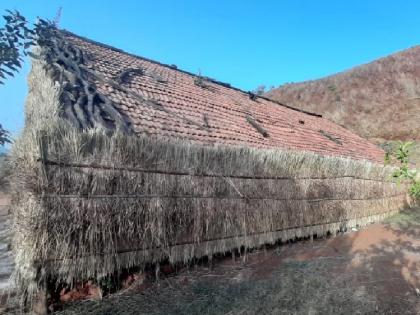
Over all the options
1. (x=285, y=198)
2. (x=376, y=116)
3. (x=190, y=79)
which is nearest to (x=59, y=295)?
(x=285, y=198)

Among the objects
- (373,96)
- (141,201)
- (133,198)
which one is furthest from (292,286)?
(373,96)

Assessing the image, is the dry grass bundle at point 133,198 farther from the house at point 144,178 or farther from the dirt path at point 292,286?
the dirt path at point 292,286

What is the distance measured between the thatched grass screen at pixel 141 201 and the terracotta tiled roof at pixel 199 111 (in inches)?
38.2

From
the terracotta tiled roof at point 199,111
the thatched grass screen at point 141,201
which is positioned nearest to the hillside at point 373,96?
the terracotta tiled roof at point 199,111

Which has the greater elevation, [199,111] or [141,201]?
[199,111]

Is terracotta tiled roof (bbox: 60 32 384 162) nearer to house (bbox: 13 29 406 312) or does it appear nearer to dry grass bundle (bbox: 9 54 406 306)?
house (bbox: 13 29 406 312)

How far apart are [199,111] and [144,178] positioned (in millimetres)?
3399

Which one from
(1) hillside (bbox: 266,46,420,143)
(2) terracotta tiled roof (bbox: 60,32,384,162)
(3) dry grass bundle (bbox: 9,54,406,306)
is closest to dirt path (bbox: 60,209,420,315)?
(3) dry grass bundle (bbox: 9,54,406,306)

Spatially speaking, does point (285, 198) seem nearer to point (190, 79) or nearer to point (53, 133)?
point (53, 133)

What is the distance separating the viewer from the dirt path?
3.77 meters

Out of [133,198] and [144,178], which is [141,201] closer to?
[133,198]

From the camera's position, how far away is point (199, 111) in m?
7.34

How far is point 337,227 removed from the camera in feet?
23.6

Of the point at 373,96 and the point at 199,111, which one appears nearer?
the point at 199,111
